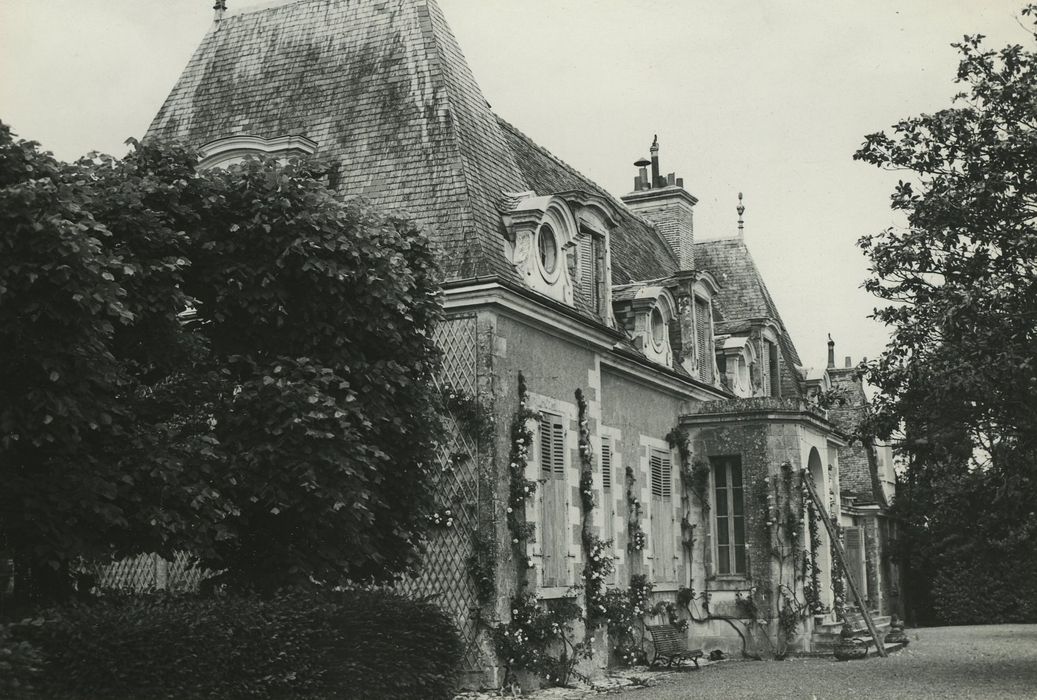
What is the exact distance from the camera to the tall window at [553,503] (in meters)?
16.0

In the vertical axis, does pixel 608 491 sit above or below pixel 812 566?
above

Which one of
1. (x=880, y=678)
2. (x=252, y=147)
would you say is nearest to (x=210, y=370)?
(x=252, y=147)

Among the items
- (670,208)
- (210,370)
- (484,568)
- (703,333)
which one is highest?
(670,208)

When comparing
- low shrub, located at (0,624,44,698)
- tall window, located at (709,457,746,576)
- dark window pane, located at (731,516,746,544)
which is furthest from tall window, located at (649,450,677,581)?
low shrub, located at (0,624,44,698)

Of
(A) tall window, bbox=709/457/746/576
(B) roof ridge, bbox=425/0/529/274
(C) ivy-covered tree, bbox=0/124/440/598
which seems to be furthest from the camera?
(A) tall window, bbox=709/457/746/576

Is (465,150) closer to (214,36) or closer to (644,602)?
(214,36)

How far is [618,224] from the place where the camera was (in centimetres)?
2191

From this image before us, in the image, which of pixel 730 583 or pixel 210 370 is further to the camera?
pixel 730 583

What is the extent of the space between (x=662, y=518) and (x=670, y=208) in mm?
9899

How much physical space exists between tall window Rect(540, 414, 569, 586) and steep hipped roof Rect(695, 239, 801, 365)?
38.7ft

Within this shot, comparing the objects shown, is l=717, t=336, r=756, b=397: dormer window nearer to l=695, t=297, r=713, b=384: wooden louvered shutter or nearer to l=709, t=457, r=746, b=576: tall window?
l=695, t=297, r=713, b=384: wooden louvered shutter

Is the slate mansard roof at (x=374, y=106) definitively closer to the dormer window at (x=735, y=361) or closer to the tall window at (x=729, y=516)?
the tall window at (x=729, y=516)

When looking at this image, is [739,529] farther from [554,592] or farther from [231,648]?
[231,648]

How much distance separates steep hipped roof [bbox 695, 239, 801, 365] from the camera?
28.7 meters
